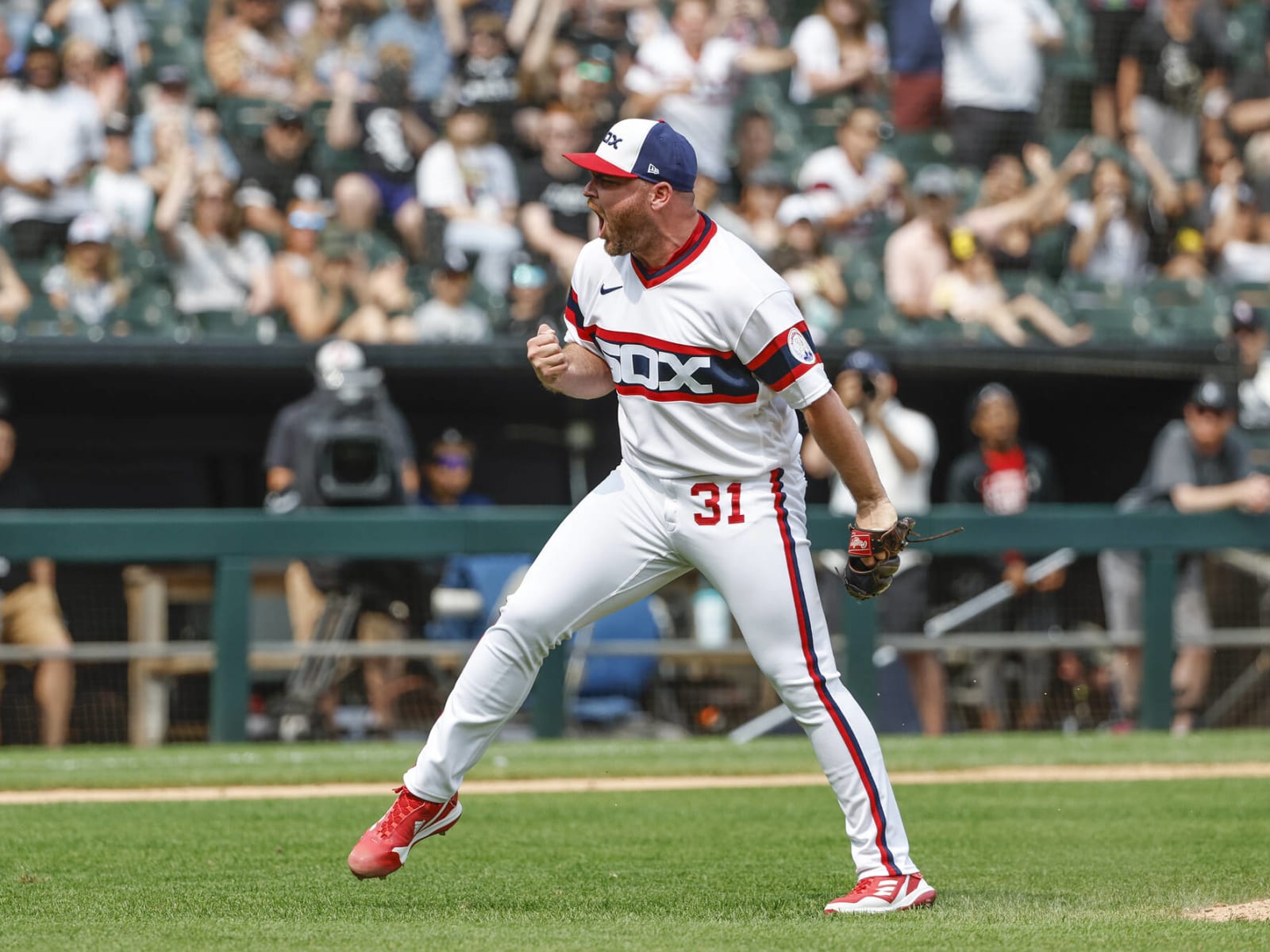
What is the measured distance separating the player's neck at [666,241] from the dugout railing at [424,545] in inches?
169

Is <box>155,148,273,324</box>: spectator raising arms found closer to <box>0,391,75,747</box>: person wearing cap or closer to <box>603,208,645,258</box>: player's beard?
<box>0,391,75,747</box>: person wearing cap

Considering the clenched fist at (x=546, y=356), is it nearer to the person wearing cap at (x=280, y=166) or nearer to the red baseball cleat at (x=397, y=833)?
the red baseball cleat at (x=397, y=833)

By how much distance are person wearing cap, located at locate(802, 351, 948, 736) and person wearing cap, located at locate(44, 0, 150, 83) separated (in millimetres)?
5278

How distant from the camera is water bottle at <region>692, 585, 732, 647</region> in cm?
887

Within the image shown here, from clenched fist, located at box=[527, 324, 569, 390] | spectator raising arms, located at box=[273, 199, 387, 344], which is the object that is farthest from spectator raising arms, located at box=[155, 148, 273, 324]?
clenched fist, located at box=[527, 324, 569, 390]

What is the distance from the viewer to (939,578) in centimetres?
919

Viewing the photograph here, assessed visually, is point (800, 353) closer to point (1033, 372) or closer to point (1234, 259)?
point (1033, 372)

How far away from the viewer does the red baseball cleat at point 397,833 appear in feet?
14.7

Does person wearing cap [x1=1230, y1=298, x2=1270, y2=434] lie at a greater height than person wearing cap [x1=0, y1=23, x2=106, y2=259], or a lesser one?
lesser

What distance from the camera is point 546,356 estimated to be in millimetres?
4465

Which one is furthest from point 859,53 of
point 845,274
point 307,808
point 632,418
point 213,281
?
point 632,418

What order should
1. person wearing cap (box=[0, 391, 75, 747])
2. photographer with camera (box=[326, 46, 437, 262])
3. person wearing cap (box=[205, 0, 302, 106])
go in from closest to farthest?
person wearing cap (box=[0, 391, 75, 747])
photographer with camera (box=[326, 46, 437, 262])
person wearing cap (box=[205, 0, 302, 106])

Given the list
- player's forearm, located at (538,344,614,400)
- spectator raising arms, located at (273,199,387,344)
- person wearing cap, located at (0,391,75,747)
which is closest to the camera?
player's forearm, located at (538,344,614,400)

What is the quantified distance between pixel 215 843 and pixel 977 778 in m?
3.24
